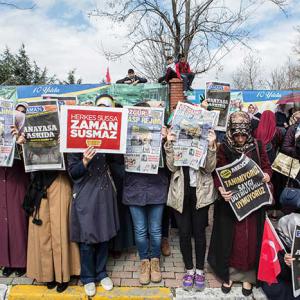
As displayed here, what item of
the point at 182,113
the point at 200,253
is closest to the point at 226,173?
the point at 182,113

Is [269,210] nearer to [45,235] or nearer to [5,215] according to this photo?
[45,235]

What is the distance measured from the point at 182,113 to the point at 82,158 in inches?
42.8

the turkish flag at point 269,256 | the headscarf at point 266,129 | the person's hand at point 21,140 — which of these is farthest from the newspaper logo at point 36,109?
the headscarf at point 266,129

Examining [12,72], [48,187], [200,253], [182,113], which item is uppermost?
[12,72]

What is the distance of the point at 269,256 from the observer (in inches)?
112

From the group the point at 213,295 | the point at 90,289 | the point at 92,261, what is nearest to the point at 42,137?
the point at 92,261

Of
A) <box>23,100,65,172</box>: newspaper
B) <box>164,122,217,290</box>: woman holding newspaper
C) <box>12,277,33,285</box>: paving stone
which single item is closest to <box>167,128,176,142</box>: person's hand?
<box>164,122,217,290</box>: woman holding newspaper

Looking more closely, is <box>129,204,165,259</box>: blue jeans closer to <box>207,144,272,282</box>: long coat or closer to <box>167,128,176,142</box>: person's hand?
<box>207,144,272,282</box>: long coat

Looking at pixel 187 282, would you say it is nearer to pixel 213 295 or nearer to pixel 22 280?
pixel 213 295

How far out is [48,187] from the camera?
9.93ft

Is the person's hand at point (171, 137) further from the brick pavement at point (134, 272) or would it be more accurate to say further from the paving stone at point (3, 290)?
the paving stone at point (3, 290)

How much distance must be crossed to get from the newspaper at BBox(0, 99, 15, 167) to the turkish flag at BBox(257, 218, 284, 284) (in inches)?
104

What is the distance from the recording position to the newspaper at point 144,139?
9.93 feet

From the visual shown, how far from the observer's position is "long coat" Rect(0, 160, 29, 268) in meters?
3.26
